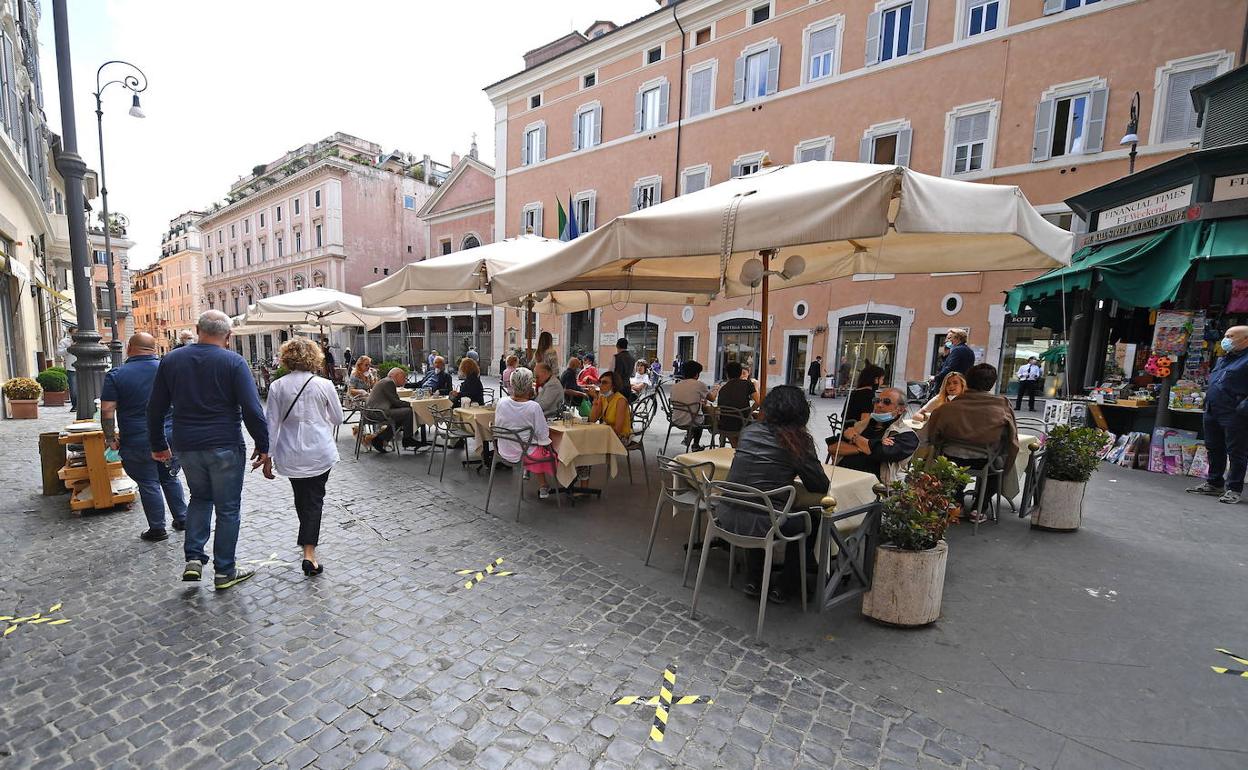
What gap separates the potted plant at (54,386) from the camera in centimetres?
1174

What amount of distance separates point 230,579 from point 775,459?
3.62 metres

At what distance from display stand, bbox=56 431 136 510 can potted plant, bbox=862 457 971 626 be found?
20.6ft

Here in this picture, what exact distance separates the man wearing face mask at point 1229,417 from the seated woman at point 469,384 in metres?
8.35

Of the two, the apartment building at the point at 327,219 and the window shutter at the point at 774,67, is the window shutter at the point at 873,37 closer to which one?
the window shutter at the point at 774,67

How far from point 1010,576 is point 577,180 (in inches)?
923

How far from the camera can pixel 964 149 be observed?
15664 millimetres

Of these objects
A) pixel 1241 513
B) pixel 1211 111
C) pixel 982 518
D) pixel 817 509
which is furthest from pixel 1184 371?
pixel 817 509

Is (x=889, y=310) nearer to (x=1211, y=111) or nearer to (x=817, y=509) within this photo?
(x=1211, y=111)

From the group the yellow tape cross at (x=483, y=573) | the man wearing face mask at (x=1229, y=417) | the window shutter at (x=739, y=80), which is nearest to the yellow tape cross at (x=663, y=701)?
the yellow tape cross at (x=483, y=573)

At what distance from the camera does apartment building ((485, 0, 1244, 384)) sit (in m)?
13.5

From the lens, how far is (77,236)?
736 centimetres

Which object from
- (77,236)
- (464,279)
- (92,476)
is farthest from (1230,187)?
(77,236)

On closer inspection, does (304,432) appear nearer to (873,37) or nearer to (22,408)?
(22,408)

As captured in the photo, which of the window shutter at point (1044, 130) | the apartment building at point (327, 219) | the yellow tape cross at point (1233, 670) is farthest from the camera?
the apartment building at point (327, 219)
